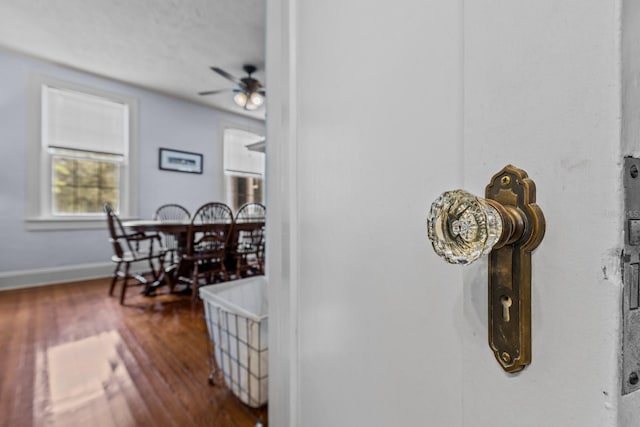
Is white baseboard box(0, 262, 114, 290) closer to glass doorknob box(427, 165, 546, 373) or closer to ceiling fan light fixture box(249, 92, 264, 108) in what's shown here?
ceiling fan light fixture box(249, 92, 264, 108)

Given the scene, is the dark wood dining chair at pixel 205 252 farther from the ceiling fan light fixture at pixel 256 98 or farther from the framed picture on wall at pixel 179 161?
the framed picture on wall at pixel 179 161

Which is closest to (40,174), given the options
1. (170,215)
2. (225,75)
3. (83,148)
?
(83,148)

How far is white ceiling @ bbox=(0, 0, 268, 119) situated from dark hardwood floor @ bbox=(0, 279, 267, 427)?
2514 mm

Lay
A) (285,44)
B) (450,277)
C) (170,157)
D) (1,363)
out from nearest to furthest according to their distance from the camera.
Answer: (450,277)
(285,44)
(1,363)
(170,157)

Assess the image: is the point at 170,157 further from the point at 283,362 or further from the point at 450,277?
the point at 450,277

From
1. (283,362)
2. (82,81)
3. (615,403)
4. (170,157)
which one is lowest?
(283,362)

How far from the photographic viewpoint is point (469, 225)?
22cm

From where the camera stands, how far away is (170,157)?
14.1 ft

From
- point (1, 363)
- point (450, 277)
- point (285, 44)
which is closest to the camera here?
point (450, 277)

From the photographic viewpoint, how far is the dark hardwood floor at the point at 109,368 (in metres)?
1.28

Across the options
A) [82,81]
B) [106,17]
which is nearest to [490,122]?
[106,17]

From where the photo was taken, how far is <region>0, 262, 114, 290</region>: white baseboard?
3133mm

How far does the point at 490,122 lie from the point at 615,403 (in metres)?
0.21

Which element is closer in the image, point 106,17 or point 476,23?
point 476,23
